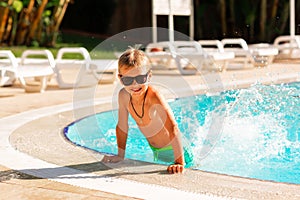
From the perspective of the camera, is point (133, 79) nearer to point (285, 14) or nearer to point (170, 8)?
point (170, 8)

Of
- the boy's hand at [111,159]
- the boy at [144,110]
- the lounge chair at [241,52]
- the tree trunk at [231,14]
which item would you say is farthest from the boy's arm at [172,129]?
the tree trunk at [231,14]

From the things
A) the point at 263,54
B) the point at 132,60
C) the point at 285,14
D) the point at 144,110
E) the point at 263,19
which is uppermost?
the point at 132,60

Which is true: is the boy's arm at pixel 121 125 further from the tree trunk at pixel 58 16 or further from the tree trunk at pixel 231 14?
the tree trunk at pixel 231 14

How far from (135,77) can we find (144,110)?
399 mm

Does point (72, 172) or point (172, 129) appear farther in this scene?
point (172, 129)

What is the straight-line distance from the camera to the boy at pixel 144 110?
3.96 m

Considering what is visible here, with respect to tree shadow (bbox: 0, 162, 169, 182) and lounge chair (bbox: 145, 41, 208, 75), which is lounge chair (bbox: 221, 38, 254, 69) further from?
tree shadow (bbox: 0, 162, 169, 182)

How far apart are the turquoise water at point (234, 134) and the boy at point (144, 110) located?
41cm

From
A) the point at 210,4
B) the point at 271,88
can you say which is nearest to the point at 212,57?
the point at 271,88

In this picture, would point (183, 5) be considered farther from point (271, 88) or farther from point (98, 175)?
point (98, 175)

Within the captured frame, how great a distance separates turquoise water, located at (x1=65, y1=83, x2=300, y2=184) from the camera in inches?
194

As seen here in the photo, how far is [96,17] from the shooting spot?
69.0ft

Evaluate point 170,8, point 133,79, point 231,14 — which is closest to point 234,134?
point 133,79

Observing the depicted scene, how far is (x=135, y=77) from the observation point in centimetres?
395
